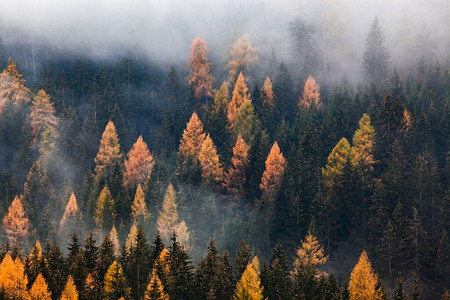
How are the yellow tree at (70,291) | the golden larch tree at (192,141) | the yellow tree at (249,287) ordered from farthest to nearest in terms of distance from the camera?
the golden larch tree at (192,141) < the yellow tree at (70,291) < the yellow tree at (249,287)

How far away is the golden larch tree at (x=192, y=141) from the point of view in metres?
88.0

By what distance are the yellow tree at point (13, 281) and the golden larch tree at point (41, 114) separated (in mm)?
41034

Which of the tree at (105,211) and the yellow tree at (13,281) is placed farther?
the tree at (105,211)

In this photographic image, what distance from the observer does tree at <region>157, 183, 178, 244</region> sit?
76.8m

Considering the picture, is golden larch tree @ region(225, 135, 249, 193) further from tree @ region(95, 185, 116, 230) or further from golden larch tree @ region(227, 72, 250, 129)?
tree @ region(95, 185, 116, 230)

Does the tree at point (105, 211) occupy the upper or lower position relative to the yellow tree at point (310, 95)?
lower

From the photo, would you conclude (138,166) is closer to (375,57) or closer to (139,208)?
(139,208)

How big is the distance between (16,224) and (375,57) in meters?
62.5

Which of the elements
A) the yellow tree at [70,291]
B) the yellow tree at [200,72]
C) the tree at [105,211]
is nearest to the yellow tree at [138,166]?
the tree at [105,211]

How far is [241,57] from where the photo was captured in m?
105

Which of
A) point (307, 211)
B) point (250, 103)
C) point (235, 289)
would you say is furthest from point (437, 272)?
point (250, 103)

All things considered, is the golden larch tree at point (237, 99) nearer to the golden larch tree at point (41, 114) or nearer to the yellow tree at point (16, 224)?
the golden larch tree at point (41, 114)

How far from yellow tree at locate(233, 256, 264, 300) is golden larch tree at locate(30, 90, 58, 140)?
175ft

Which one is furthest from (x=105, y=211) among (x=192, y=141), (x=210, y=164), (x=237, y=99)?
(x=237, y=99)
